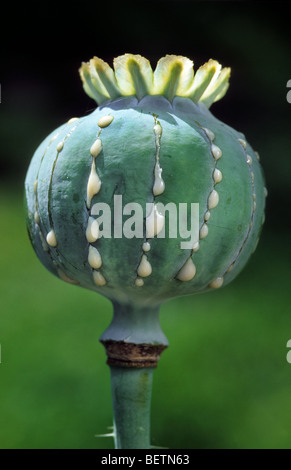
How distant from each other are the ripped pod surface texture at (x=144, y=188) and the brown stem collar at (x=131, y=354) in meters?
0.05

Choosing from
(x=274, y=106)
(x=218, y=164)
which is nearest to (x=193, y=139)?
(x=218, y=164)

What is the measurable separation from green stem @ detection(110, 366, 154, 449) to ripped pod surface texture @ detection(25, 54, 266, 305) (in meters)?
0.08

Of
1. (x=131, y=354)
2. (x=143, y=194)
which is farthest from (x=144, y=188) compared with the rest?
(x=131, y=354)

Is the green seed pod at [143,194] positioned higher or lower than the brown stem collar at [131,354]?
higher

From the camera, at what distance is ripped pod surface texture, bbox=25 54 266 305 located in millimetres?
632

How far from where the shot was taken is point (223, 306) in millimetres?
2281

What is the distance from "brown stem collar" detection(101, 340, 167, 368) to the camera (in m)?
0.70

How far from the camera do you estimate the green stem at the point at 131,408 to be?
0.69 m

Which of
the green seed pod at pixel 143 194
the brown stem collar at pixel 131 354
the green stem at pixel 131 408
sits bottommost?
the green stem at pixel 131 408

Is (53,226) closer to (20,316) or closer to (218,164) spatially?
(218,164)

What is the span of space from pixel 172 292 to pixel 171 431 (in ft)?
3.63

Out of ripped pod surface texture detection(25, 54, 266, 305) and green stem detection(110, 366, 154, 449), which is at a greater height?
ripped pod surface texture detection(25, 54, 266, 305)

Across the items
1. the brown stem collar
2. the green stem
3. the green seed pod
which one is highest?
the green seed pod

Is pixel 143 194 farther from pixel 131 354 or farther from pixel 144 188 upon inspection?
pixel 131 354
